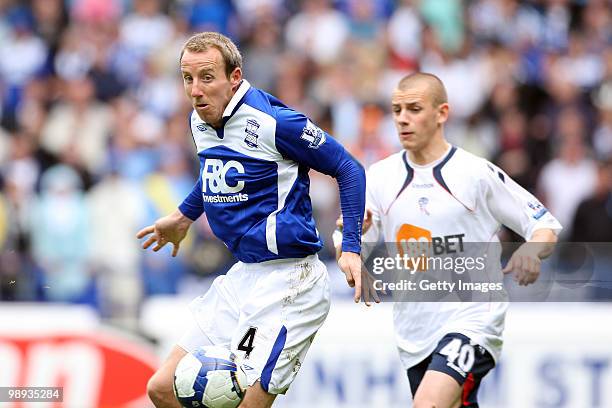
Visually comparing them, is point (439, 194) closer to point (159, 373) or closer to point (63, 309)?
point (159, 373)

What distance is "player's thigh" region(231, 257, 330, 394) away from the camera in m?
6.13

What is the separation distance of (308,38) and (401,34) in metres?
1.10

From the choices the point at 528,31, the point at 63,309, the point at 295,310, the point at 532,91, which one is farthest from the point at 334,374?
the point at 528,31

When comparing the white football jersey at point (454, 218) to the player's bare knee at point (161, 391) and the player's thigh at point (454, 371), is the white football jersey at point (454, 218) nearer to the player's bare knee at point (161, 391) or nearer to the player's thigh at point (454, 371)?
the player's thigh at point (454, 371)

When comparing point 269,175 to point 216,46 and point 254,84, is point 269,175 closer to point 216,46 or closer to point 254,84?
point 216,46

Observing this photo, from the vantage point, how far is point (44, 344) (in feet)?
30.3

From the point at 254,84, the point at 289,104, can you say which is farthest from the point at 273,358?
the point at 254,84

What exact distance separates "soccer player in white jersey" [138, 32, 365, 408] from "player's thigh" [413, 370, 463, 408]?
0.70 m

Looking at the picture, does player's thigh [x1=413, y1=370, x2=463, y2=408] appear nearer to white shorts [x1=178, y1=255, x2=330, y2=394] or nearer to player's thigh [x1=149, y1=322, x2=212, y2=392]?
white shorts [x1=178, y1=255, x2=330, y2=394]

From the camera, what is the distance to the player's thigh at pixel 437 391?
641cm

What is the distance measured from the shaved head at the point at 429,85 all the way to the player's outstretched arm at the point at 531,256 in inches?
38.6

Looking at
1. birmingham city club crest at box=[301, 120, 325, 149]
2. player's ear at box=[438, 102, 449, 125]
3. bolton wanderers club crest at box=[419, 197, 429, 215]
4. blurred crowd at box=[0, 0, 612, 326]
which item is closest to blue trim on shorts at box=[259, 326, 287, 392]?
birmingham city club crest at box=[301, 120, 325, 149]

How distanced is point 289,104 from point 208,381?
23.8ft

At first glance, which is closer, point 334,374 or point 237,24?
point 334,374
